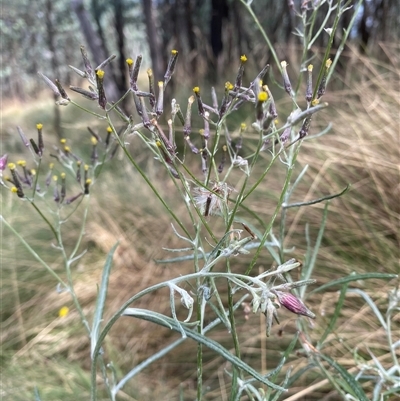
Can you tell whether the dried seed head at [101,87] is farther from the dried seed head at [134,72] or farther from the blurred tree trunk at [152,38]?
the blurred tree trunk at [152,38]

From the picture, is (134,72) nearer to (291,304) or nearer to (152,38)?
(291,304)

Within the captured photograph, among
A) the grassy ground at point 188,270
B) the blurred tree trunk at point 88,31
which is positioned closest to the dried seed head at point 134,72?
the grassy ground at point 188,270

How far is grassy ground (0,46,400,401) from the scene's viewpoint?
1314 mm

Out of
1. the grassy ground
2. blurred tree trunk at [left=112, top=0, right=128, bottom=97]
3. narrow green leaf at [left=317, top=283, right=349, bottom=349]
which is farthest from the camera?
blurred tree trunk at [left=112, top=0, right=128, bottom=97]

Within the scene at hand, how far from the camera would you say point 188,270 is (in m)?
1.74

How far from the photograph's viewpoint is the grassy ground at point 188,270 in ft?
4.31

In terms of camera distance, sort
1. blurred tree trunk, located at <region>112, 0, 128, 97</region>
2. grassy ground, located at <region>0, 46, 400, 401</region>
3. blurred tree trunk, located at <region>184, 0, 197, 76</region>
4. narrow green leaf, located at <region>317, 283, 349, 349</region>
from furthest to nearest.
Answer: blurred tree trunk, located at <region>112, 0, 128, 97</region>, blurred tree trunk, located at <region>184, 0, 197, 76</region>, grassy ground, located at <region>0, 46, 400, 401</region>, narrow green leaf, located at <region>317, 283, 349, 349</region>

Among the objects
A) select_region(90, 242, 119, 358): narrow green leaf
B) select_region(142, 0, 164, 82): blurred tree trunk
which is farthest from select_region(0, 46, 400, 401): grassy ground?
select_region(142, 0, 164, 82): blurred tree trunk

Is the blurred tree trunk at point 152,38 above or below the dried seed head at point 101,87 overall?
below

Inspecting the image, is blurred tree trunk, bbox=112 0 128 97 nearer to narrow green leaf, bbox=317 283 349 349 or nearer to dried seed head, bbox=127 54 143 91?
narrow green leaf, bbox=317 283 349 349

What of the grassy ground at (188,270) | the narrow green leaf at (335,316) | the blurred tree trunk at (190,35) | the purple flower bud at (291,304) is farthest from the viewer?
the blurred tree trunk at (190,35)

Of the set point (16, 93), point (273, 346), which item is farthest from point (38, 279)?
point (16, 93)

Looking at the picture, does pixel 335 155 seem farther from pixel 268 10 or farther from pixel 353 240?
pixel 268 10

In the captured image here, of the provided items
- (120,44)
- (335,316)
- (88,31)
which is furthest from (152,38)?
(335,316)
